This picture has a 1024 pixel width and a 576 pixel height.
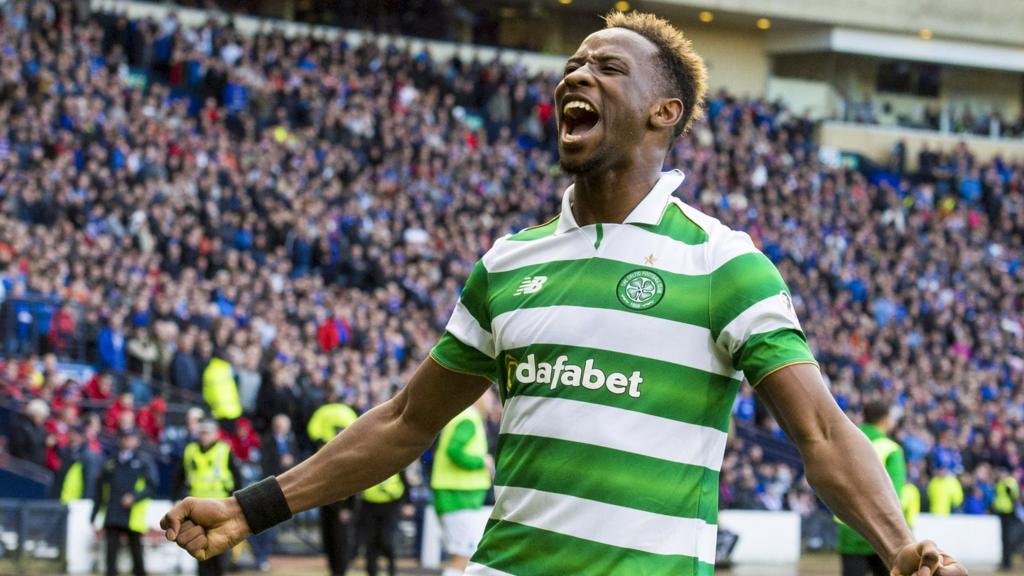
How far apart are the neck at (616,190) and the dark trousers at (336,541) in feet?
37.1

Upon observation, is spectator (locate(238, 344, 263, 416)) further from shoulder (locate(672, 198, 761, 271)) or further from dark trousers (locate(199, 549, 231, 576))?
shoulder (locate(672, 198, 761, 271))

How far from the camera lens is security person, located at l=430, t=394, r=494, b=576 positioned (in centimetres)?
1309

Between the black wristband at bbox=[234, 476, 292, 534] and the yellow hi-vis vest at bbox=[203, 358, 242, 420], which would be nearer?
the black wristband at bbox=[234, 476, 292, 534]

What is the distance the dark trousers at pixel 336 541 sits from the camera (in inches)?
592

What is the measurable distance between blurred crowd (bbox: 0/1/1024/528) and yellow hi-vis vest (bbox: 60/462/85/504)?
50cm

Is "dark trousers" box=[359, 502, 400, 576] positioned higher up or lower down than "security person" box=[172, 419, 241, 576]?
lower down

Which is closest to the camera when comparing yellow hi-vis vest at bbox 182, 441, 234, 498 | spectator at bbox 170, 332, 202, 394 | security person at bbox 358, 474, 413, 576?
yellow hi-vis vest at bbox 182, 441, 234, 498

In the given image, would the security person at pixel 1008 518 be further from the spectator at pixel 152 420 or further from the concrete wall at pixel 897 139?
the concrete wall at pixel 897 139

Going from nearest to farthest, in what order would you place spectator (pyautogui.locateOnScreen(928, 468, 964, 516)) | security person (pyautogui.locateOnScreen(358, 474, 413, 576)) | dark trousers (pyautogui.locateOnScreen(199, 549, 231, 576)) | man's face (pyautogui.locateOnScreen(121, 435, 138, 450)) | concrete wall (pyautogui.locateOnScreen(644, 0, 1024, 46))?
dark trousers (pyautogui.locateOnScreen(199, 549, 231, 576)) → security person (pyautogui.locateOnScreen(358, 474, 413, 576)) → man's face (pyautogui.locateOnScreen(121, 435, 138, 450)) → spectator (pyautogui.locateOnScreen(928, 468, 964, 516)) → concrete wall (pyautogui.locateOnScreen(644, 0, 1024, 46))

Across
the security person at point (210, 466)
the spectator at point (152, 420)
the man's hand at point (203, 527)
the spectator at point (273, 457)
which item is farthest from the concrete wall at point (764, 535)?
the man's hand at point (203, 527)

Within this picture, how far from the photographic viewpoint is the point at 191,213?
23.6 m

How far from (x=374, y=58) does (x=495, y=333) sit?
29487mm

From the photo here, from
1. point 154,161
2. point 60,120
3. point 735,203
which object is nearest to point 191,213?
point 154,161

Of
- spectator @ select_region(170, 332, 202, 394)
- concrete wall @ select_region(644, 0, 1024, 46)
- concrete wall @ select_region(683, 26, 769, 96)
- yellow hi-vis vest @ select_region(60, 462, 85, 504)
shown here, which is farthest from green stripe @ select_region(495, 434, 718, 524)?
concrete wall @ select_region(683, 26, 769, 96)
